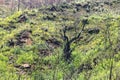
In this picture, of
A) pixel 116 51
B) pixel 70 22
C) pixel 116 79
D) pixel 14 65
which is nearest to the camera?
pixel 116 79

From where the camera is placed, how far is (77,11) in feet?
251

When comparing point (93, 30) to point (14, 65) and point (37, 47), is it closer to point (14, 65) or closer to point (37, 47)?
point (37, 47)

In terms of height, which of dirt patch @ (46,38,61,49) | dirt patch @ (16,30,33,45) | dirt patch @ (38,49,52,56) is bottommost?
dirt patch @ (38,49,52,56)

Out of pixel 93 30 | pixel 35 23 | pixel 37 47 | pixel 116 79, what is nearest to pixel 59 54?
pixel 37 47

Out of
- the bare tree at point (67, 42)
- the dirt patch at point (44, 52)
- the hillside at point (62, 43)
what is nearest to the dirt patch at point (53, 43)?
the hillside at point (62, 43)

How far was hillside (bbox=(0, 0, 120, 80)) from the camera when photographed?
52.9 meters

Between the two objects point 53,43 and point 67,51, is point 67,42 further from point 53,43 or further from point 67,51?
point 53,43

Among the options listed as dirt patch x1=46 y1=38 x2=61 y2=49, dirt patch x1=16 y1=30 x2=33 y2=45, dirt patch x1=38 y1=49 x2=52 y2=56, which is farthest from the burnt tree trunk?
dirt patch x1=16 y1=30 x2=33 y2=45

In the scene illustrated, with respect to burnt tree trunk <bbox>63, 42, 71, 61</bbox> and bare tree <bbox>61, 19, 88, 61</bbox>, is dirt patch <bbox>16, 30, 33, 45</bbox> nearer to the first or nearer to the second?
bare tree <bbox>61, 19, 88, 61</bbox>

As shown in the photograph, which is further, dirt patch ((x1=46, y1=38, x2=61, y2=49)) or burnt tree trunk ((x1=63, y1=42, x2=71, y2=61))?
dirt patch ((x1=46, y1=38, x2=61, y2=49))

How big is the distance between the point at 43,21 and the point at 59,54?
15.3m

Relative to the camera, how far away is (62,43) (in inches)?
2532

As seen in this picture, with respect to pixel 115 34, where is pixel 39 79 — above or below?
below

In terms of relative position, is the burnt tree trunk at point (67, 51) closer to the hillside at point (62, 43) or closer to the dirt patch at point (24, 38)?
the hillside at point (62, 43)
